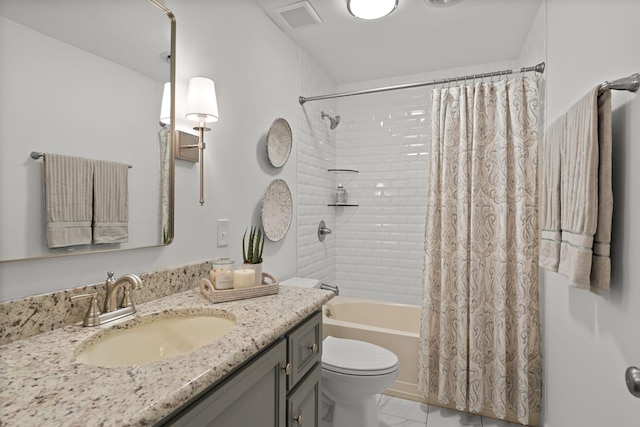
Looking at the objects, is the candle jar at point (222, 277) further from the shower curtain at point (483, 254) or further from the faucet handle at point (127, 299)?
the shower curtain at point (483, 254)

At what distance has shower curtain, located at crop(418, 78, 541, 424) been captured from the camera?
6.42 ft

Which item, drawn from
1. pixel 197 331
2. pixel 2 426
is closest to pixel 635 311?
pixel 197 331

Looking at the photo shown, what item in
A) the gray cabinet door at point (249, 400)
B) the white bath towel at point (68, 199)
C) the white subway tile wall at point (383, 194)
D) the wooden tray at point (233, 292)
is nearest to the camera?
the gray cabinet door at point (249, 400)

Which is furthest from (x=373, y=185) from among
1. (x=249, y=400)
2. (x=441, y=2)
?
(x=249, y=400)

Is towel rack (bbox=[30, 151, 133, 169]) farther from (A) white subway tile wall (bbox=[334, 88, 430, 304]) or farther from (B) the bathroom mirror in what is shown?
(A) white subway tile wall (bbox=[334, 88, 430, 304])

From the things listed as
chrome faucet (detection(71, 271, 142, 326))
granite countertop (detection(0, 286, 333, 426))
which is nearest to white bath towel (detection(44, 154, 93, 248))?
chrome faucet (detection(71, 271, 142, 326))

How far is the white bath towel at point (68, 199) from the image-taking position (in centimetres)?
98

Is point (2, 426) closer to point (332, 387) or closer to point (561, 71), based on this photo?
point (332, 387)

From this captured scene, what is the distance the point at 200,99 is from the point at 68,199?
2.17 ft

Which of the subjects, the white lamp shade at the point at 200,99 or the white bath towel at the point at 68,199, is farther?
the white lamp shade at the point at 200,99

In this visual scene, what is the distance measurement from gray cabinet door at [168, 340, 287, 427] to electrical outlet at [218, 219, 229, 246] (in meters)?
0.79

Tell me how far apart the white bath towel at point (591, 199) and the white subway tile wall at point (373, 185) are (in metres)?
1.89

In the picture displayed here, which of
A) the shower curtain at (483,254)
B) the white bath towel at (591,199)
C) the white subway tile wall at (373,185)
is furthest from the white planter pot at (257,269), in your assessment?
the white subway tile wall at (373,185)

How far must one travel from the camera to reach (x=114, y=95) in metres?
1.17
